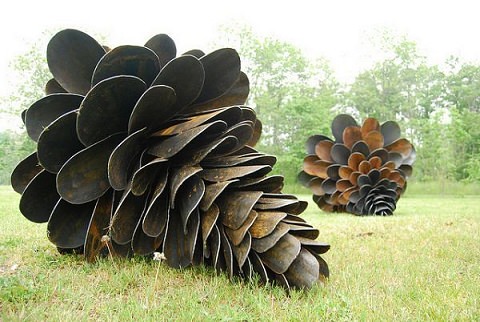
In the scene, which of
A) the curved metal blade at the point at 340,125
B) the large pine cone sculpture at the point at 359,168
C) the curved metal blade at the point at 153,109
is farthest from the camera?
the curved metal blade at the point at 340,125

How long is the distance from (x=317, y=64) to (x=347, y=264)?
28.7 meters

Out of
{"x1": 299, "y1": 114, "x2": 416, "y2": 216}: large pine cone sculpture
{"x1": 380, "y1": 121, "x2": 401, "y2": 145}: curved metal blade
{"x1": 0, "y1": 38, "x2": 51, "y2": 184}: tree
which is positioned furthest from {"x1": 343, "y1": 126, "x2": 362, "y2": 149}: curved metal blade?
{"x1": 0, "y1": 38, "x2": 51, "y2": 184}: tree

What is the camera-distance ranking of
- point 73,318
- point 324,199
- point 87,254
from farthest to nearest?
point 324,199, point 87,254, point 73,318

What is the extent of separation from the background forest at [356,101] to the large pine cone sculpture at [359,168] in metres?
12.7

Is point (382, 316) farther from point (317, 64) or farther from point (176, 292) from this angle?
point (317, 64)

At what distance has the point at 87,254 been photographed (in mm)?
2193

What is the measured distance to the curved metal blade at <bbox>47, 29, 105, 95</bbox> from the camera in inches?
86.8

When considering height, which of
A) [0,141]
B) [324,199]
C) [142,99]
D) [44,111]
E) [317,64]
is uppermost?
[317,64]

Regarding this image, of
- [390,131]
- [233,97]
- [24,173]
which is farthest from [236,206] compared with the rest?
[390,131]

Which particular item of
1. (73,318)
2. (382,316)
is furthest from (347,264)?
(73,318)

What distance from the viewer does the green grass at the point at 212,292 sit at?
1581 mm

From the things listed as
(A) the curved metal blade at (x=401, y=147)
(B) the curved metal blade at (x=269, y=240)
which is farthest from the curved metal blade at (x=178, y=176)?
(A) the curved metal blade at (x=401, y=147)

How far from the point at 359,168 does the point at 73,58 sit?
5.85 meters

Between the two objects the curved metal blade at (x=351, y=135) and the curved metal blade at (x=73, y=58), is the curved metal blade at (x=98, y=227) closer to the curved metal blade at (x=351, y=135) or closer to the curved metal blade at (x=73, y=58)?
the curved metal blade at (x=73, y=58)
